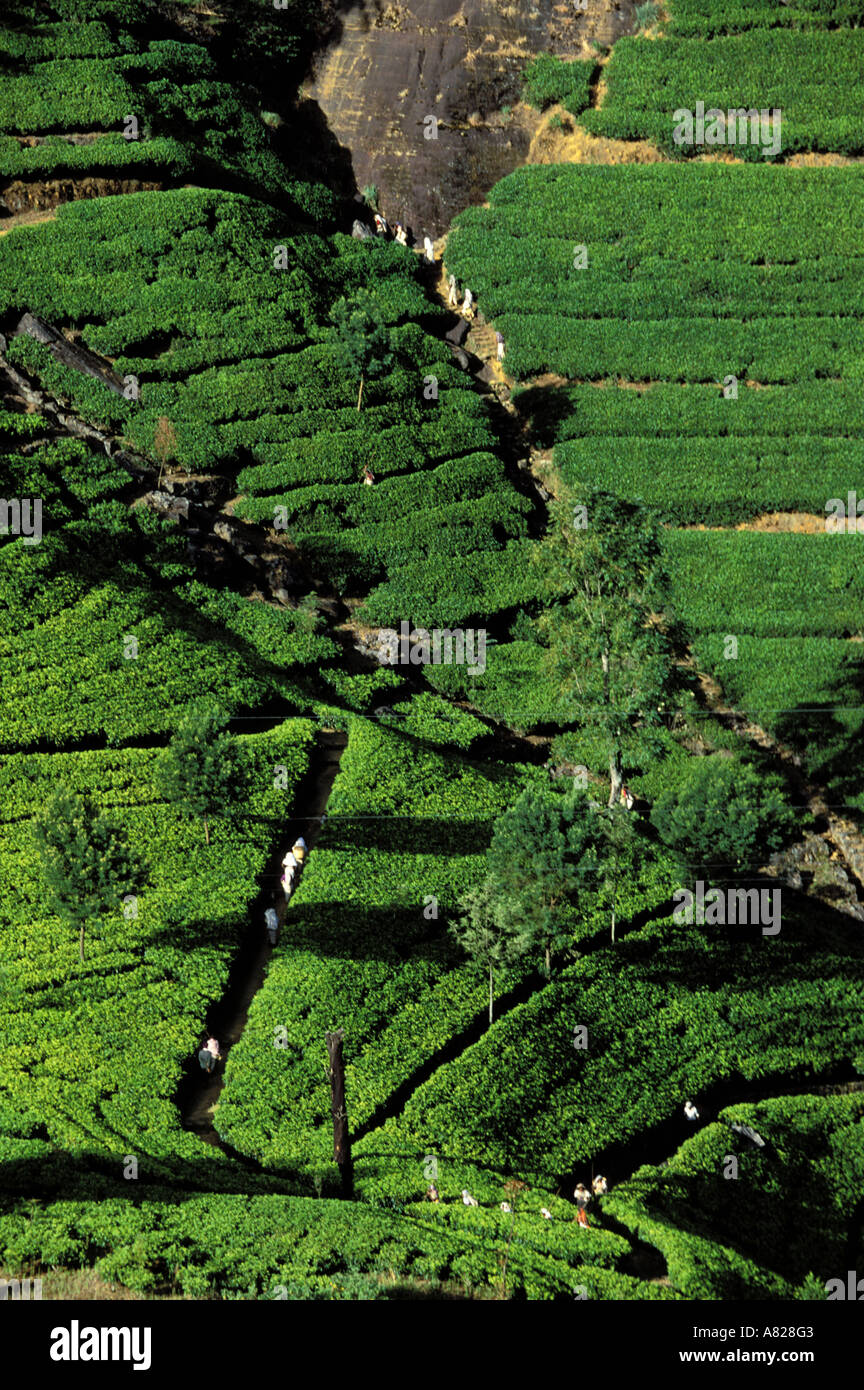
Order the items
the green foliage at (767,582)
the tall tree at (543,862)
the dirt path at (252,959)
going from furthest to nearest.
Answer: the green foliage at (767,582)
the tall tree at (543,862)
the dirt path at (252,959)

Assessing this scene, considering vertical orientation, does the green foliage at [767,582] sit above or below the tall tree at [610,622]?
above

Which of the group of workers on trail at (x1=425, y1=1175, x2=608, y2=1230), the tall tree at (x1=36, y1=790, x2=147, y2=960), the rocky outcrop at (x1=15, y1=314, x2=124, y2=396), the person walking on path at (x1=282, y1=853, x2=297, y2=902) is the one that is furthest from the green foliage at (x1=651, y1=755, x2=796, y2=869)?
the rocky outcrop at (x1=15, y1=314, x2=124, y2=396)

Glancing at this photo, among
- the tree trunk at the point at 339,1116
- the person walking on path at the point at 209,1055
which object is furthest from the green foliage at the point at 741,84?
the tree trunk at the point at 339,1116

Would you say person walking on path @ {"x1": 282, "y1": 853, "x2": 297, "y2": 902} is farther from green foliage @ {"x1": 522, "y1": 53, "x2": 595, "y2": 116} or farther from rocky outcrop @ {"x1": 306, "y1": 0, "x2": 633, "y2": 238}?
green foliage @ {"x1": 522, "y1": 53, "x2": 595, "y2": 116}

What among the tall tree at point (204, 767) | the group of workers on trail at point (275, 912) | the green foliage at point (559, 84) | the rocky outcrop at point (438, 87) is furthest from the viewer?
the green foliage at point (559, 84)

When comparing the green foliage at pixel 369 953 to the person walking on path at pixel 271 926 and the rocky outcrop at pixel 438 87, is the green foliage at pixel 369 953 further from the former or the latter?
the rocky outcrop at pixel 438 87

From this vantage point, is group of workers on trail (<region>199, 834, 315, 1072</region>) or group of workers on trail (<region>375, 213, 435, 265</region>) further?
group of workers on trail (<region>375, 213, 435, 265</region>)
